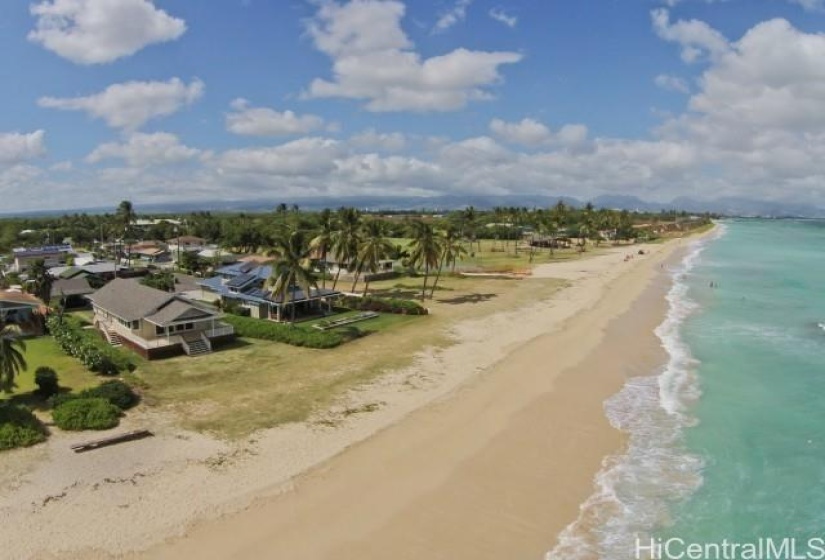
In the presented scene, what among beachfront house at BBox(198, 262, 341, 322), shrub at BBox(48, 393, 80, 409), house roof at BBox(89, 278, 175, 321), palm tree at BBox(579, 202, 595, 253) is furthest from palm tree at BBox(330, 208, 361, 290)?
palm tree at BBox(579, 202, 595, 253)

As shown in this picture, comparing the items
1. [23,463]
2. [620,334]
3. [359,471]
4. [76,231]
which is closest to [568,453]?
[359,471]

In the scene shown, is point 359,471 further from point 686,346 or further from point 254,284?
point 254,284

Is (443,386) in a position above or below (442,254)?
below

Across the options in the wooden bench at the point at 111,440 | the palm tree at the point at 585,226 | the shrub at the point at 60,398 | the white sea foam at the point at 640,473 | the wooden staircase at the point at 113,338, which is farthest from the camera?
the palm tree at the point at 585,226

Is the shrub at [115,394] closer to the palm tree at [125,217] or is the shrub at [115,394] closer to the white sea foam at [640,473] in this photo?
the white sea foam at [640,473]

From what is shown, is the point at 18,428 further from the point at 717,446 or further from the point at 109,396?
the point at 717,446

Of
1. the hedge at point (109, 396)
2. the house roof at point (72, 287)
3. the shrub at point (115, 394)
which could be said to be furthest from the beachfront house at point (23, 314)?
the shrub at point (115, 394)
